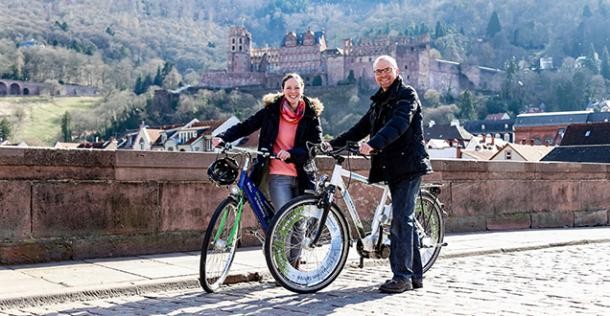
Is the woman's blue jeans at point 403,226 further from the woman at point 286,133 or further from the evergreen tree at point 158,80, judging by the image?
the evergreen tree at point 158,80

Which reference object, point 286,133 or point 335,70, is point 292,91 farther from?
point 335,70

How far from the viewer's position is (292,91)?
6.67m

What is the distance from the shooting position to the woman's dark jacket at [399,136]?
6.27 m

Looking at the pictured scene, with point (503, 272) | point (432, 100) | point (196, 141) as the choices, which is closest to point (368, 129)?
point (503, 272)

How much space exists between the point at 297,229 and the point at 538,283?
2016mm

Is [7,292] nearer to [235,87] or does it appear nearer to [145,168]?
[145,168]

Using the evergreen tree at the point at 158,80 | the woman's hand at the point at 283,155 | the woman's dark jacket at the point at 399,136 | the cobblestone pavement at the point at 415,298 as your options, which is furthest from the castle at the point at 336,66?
the woman's hand at the point at 283,155

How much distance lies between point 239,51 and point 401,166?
160m

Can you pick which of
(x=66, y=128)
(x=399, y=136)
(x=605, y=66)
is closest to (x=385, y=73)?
(x=399, y=136)

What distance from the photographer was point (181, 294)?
620 centimetres

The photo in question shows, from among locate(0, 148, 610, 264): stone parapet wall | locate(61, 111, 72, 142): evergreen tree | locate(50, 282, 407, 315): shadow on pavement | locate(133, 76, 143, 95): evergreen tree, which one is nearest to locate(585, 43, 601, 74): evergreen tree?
locate(133, 76, 143, 95): evergreen tree

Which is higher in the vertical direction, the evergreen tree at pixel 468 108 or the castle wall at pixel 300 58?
the castle wall at pixel 300 58

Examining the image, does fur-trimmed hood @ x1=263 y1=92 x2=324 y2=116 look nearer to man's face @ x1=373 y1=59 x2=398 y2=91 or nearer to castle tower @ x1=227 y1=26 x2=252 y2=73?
man's face @ x1=373 y1=59 x2=398 y2=91

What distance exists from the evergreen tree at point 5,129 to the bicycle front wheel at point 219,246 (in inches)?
4419
